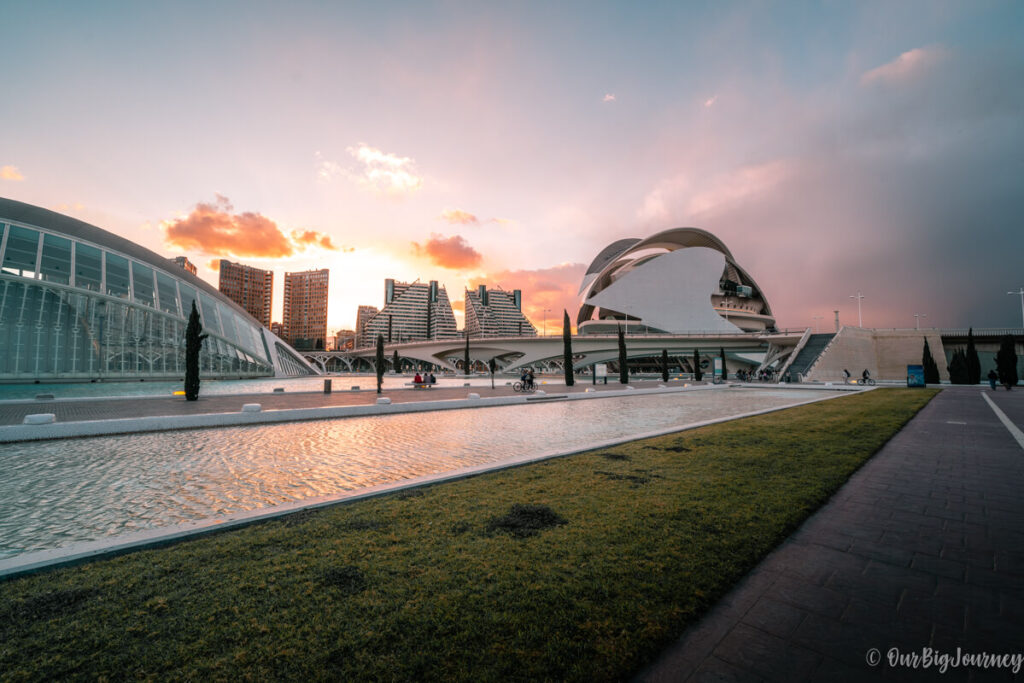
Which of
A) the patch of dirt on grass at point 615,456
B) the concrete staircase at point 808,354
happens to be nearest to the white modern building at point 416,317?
the concrete staircase at point 808,354

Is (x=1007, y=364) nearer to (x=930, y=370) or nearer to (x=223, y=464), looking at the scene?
(x=930, y=370)

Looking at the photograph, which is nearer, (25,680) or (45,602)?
(25,680)

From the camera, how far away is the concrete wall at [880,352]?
139 ft

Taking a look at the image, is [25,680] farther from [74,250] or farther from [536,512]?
[74,250]

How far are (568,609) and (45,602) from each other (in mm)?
3591

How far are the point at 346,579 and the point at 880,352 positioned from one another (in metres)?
58.4

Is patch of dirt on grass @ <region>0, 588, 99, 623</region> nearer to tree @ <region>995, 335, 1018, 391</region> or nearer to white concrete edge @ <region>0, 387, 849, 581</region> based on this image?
white concrete edge @ <region>0, 387, 849, 581</region>

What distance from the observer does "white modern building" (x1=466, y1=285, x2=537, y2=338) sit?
12950 centimetres

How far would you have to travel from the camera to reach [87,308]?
84.4 feet

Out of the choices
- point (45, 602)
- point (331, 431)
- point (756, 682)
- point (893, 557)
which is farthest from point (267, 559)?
point (331, 431)

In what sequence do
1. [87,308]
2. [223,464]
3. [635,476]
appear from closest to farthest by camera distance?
[635,476] < [223,464] < [87,308]

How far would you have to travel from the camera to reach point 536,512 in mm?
4543

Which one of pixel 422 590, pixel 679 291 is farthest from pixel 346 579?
pixel 679 291

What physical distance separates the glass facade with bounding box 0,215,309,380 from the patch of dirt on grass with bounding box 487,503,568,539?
32.2 metres
